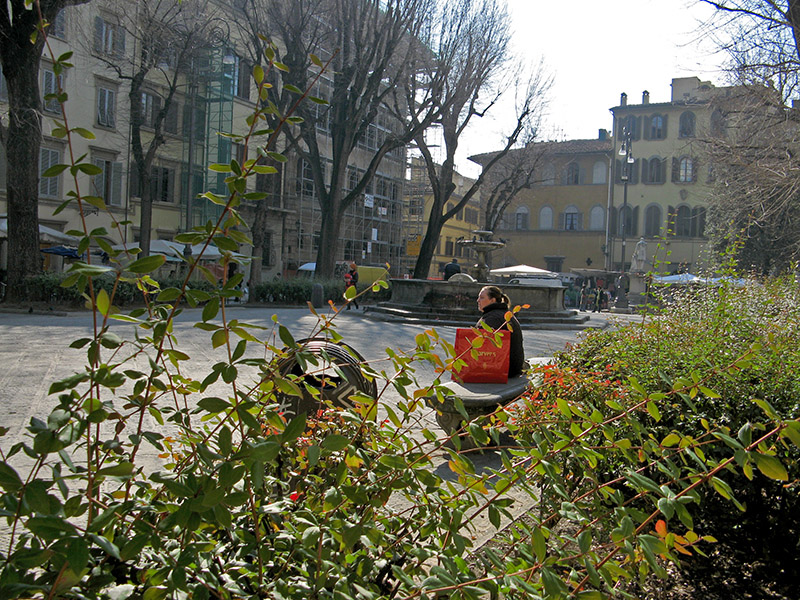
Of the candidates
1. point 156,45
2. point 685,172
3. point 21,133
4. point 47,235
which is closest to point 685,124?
point 685,172

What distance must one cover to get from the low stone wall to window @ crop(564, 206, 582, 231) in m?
41.9

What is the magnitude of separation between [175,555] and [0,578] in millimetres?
411

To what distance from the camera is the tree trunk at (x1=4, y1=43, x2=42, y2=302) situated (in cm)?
1619

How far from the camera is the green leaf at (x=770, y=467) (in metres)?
1.46

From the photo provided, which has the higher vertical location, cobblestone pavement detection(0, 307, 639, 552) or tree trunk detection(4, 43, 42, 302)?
tree trunk detection(4, 43, 42, 302)

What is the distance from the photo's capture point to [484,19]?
26.7m

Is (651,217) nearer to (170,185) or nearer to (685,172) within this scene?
(685,172)

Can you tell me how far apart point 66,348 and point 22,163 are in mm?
8585

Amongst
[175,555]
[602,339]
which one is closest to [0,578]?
[175,555]

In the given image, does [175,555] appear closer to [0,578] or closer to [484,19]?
[0,578]

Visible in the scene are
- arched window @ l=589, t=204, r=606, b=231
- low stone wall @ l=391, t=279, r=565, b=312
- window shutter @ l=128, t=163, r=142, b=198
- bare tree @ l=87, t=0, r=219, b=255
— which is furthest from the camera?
arched window @ l=589, t=204, r=606, b=231

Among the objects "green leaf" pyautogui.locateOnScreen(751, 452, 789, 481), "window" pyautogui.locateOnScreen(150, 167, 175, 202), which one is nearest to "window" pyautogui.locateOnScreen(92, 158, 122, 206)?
"window" pyautogui.locateOnScreen(150, 167, 175, 202)

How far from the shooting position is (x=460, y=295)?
21234 millimetres

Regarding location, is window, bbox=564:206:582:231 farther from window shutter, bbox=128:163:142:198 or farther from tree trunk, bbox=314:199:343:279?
tree trunk, bbox=314:199:343:279
